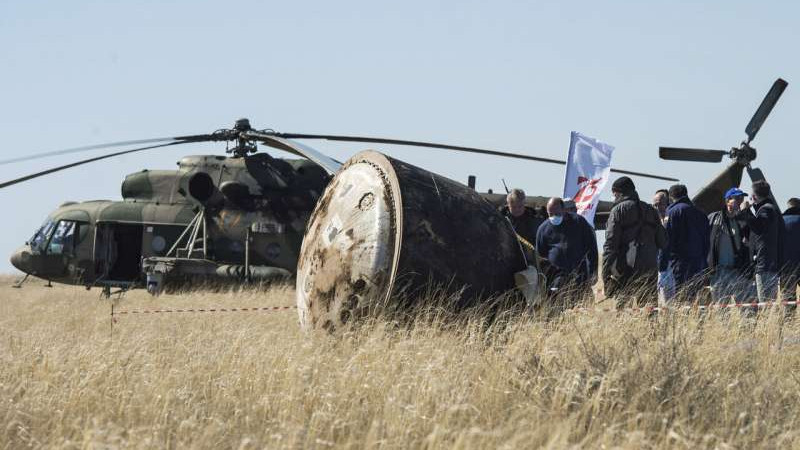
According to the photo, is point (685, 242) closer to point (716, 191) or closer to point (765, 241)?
point (765, 241)

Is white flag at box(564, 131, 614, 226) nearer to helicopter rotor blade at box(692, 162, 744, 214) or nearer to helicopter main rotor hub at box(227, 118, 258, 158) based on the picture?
helicopter rotor blade at box(692, 162, 744, 214)

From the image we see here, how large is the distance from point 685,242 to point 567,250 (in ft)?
4.26

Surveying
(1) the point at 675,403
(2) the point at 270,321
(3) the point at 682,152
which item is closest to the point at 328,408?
(1) the point at 675,403

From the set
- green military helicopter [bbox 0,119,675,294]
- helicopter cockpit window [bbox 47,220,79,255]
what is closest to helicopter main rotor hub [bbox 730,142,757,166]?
green military helicopter [bbox 0,119,675,294]

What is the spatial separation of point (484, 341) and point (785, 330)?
9.54ft

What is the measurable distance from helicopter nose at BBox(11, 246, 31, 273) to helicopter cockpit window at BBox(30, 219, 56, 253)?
0.17 m

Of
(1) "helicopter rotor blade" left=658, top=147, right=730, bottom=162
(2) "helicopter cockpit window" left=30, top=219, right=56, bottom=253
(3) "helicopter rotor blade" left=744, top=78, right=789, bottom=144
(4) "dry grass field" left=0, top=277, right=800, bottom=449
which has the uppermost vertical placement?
(3) "helicopter rotor blade" left=744, top=78, right=789, bottom=144

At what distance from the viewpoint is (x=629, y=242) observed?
9.10 metres

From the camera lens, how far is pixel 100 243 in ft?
59.5

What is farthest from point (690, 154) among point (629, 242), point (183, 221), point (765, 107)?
point (183, 221)

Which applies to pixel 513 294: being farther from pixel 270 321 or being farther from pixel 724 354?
pixel 270 321

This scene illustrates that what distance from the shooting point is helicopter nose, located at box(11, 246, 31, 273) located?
1873cm

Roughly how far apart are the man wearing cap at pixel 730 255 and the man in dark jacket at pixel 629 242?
138 cm

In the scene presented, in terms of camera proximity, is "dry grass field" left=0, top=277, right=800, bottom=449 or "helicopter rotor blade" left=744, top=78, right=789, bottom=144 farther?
"helicopter rotor blade" left=744, top=78, right=789, bottom=144
